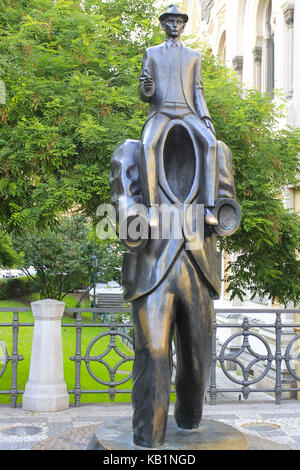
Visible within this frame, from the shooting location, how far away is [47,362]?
23.5 ft

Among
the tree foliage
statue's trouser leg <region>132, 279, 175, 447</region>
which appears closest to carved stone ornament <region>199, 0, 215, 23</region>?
the tree foliage

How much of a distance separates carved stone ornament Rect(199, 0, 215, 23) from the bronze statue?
20846 millimetres

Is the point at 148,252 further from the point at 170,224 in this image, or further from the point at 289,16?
the point at 289,16

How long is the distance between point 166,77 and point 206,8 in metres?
22.0

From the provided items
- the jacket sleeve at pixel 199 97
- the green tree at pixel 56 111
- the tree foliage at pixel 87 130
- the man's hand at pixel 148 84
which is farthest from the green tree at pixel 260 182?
the man's hand at pixel 148 84

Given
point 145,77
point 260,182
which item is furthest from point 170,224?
point 260,182

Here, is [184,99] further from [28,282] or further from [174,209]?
[28,282]

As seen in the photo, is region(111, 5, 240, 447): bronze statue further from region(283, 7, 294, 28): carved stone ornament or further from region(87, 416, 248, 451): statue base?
region(283, 7, 294, 28): carved stone ornament

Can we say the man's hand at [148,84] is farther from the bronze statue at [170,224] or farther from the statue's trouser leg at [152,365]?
the statue's trouser leg at [152,365]

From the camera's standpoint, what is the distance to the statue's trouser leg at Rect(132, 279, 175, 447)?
3529mm

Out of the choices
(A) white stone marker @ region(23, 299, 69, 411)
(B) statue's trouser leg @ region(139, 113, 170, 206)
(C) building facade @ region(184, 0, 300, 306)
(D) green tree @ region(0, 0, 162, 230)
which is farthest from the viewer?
(C) building facade @ region(184, 0, 300, 306)
